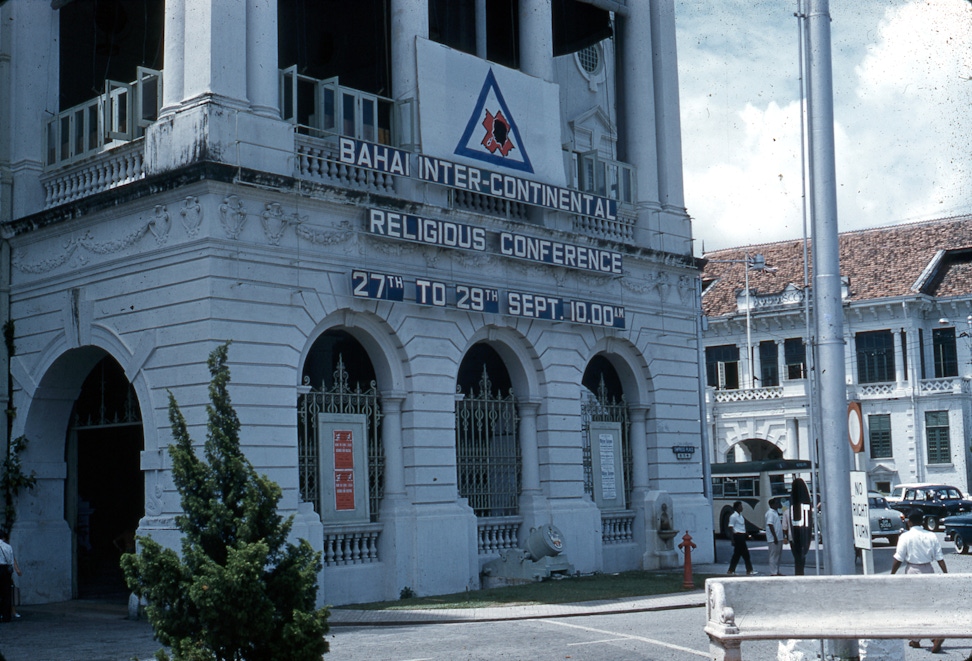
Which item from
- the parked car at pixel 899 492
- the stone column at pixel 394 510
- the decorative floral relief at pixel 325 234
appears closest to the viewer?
the decorative floral relief at pixel 325 234

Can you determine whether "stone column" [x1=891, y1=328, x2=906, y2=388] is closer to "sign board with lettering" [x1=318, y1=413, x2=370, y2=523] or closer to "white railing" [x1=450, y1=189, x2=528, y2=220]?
"white railing" [x1=450, y1=189, x2=528, y2=220]

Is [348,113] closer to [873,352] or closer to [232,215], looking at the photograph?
[232,215]

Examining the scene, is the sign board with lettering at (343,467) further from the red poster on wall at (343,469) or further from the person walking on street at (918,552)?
the person walking on street at (918,552)

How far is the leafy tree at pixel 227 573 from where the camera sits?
993cm

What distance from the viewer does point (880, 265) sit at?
61719mm

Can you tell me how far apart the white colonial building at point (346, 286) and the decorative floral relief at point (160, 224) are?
0.04 meters

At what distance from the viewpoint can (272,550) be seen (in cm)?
1039

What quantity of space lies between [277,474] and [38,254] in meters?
6.70

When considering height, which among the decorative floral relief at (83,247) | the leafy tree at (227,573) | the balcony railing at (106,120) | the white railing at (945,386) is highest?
the balcony railing at (106,120)

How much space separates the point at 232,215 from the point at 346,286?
8.54 ft

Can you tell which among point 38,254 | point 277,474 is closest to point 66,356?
point 38,254

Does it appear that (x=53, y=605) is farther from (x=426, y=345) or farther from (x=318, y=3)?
(x=318, y=3)

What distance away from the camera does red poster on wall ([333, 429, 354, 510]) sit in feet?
73.1

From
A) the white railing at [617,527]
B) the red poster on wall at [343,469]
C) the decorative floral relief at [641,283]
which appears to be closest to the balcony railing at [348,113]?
the red poster on wall at [343,469]
